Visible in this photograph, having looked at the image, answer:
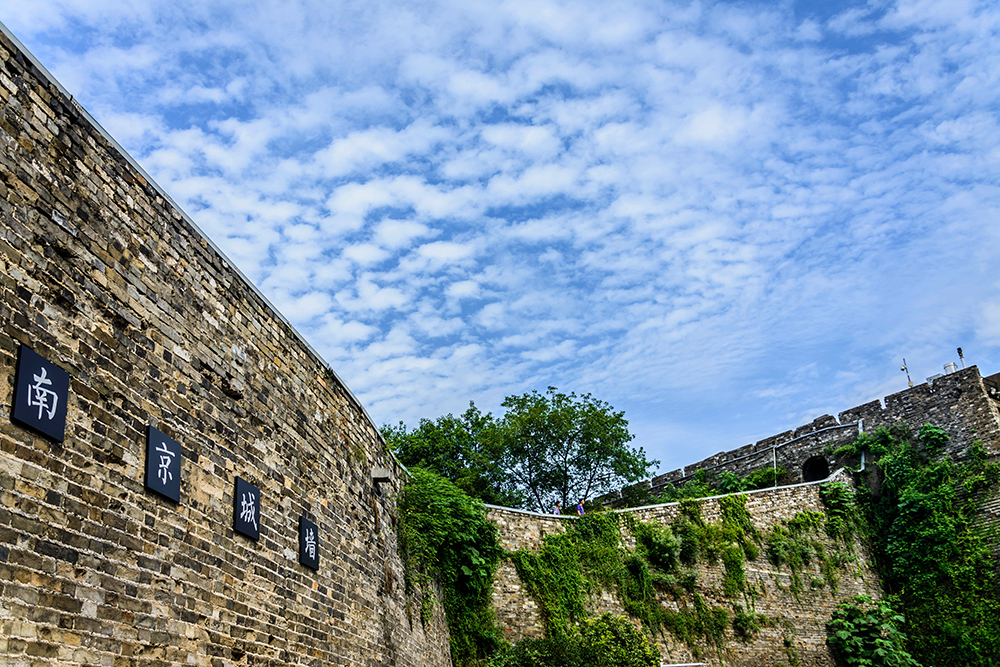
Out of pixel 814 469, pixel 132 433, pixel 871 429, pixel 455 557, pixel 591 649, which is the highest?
pixel 871 429

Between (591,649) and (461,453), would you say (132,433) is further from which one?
(461,453)

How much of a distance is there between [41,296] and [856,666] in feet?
54.1

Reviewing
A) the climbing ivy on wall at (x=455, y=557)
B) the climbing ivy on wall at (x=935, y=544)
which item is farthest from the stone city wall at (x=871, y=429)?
the climbing ivy on wall at (x=455, y=557)

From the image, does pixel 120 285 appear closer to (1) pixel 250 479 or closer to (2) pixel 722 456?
(1) pixel 250 479

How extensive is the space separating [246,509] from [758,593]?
1281 cm

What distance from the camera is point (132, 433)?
561 cm

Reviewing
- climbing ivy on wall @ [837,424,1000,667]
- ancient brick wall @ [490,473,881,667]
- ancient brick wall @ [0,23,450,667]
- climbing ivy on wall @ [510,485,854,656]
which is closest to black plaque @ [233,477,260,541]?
ancient brick wall @ [0,23,450,667]

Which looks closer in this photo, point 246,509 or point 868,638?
point 246,509

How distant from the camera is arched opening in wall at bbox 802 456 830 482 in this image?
74.6 ft

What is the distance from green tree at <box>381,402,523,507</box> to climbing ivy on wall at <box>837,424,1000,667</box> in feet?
34.0

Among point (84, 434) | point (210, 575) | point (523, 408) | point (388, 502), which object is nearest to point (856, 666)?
point (388, 502)

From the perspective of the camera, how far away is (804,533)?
1819 centimetres

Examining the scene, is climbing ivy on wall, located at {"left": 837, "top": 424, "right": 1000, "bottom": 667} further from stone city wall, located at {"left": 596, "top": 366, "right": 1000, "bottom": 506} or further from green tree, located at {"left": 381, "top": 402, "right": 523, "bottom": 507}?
green tree, located at {"left": 381, "top": 402, "right": 523, "bottom": 507}

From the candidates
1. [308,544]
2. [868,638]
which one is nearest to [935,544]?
[868,638]
